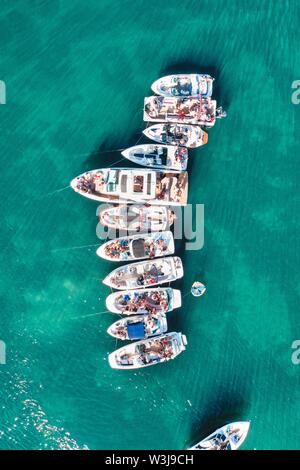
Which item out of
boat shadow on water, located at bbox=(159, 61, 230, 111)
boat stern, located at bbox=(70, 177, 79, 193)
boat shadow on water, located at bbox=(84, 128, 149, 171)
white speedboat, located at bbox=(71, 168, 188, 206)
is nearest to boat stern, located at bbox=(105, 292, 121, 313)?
white speedboat, located at bbox=(71, 168, 188, 206)

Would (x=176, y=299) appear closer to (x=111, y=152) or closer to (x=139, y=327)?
(x=139, y=327)

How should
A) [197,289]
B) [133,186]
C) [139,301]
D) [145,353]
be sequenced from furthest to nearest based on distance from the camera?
[197,289], [145,353], [139,301], [133,186]

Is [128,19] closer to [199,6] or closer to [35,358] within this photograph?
[199,6]

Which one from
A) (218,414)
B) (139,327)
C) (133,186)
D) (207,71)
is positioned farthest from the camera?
(207,71)

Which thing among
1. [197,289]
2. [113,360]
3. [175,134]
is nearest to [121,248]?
[197,289]

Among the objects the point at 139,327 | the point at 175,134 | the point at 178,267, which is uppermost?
the point at 175,134

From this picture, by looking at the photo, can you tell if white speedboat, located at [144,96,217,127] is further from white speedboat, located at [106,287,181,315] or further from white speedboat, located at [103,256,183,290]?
white speedboat, located at [106,287,181,315]
